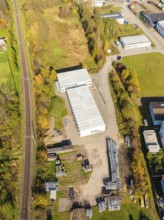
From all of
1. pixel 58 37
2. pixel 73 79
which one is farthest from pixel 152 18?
pixel 73 79

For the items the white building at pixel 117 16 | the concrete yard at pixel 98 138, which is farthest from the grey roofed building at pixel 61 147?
the white building at pixel 117 16

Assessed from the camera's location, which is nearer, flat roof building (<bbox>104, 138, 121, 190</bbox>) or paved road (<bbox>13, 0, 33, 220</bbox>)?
paved road (<bbox>13, 0, 33, 220</bbox>)

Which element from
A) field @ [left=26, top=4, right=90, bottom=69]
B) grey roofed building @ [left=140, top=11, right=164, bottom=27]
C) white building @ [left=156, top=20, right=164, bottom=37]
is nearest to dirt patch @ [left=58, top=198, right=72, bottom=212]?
field @ [left=26, top=4, right=90, bottom=69]

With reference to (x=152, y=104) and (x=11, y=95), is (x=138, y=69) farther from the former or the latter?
(x=11, y=95)

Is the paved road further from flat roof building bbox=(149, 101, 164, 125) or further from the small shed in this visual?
flat roof building bbox=(149, 101, 164, 125)

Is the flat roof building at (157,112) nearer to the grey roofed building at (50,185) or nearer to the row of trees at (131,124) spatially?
the row of trees at (131,124)

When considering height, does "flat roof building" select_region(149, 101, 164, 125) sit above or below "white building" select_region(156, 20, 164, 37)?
below

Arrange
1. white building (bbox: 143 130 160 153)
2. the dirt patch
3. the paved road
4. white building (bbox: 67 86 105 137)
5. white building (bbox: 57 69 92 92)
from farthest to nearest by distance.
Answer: white building (bbox: 57 69 92 92)
white building (bbox: 67 86 105 137)
white building (bbox: 143 130 160 153)
the paved road
the dirt patch
